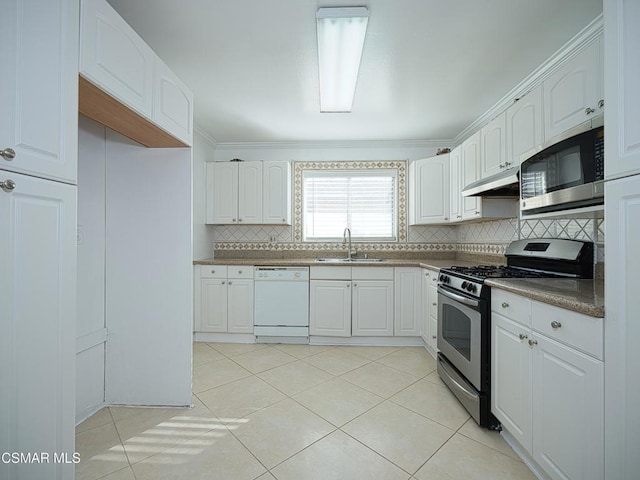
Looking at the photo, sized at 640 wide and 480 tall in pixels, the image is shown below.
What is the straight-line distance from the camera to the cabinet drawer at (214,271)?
3359 millimetres

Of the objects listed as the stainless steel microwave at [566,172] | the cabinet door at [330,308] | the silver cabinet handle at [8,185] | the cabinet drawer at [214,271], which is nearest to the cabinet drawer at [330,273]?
the cabinet door at [330,308]

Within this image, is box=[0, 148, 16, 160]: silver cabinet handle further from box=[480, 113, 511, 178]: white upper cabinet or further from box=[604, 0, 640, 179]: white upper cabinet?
box=[480, 113, 511, 178]: white upper cabinet

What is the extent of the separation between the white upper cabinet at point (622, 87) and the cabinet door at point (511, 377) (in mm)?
847

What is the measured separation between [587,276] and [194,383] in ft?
9.46

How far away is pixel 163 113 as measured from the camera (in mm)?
1714

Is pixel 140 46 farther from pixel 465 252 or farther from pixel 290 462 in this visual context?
pixel 465 252

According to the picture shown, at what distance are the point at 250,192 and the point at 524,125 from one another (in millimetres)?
2843

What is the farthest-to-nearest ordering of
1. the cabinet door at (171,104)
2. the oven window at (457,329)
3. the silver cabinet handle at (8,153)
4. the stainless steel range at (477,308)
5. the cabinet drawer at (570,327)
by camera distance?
the oven window at (457,329)
the stainless steel range at (477,308)
the cabinet door at (171,104)
the cabinet drawer at (570,327)
the silver cabinet handle at (8,153)

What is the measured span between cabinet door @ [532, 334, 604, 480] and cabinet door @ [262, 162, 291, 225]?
2862 mm

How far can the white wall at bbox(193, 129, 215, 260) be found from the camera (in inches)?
136

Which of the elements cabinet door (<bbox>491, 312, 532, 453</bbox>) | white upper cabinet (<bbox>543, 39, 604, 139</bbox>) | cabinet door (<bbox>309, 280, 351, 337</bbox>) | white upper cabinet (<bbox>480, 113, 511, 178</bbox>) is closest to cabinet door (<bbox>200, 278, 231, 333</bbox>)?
cabinet door (<bbox>309, 280, 351, 337</bbox>)

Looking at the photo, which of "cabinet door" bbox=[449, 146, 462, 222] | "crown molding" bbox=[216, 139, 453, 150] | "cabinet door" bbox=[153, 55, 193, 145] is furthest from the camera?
"crown molding" bbox=[216, 139, 453, 150]

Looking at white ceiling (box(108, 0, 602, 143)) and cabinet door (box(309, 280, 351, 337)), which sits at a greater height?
white ceiling (box(108, 0, 602, 143))

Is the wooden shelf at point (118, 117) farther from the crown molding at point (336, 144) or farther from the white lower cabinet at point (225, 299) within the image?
the crown molding at point (336, 144)
